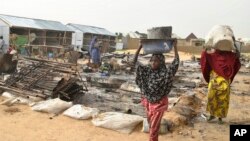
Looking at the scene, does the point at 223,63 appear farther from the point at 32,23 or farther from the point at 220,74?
the point at 32,23

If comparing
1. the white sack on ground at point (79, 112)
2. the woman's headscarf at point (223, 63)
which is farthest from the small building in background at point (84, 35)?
the woman's headscarf at point (223, 63)

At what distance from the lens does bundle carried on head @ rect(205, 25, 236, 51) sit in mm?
6477

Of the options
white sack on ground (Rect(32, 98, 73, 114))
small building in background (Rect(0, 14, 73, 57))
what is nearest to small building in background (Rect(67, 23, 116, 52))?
small building in background (Rect(0, 14, 73, 57))

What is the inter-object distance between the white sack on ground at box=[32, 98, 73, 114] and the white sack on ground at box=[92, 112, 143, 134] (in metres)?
1.17

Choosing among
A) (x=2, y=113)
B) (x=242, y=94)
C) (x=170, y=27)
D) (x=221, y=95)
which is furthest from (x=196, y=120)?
(x=242, y=94)

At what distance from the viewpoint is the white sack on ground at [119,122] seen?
6152 mm

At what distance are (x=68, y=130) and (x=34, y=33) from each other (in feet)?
79.8

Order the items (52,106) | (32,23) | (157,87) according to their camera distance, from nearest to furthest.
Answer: (157,87)
(52,106)
(32,23)

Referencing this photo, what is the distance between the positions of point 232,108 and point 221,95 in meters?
2.30

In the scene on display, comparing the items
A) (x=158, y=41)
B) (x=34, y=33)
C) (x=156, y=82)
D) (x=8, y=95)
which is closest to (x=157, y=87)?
(x=156, y=82)

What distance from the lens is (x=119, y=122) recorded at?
6.20 metres

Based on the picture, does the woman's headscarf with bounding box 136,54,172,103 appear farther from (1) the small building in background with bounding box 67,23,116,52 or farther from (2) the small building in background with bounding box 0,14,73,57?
(1) the small building in background with bounding box 67,23,116,52

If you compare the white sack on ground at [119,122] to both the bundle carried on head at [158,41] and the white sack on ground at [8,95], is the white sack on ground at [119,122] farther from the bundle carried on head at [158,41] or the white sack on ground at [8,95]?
the white sack on ground at [8,95]

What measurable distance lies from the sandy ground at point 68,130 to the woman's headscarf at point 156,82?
133 cm
